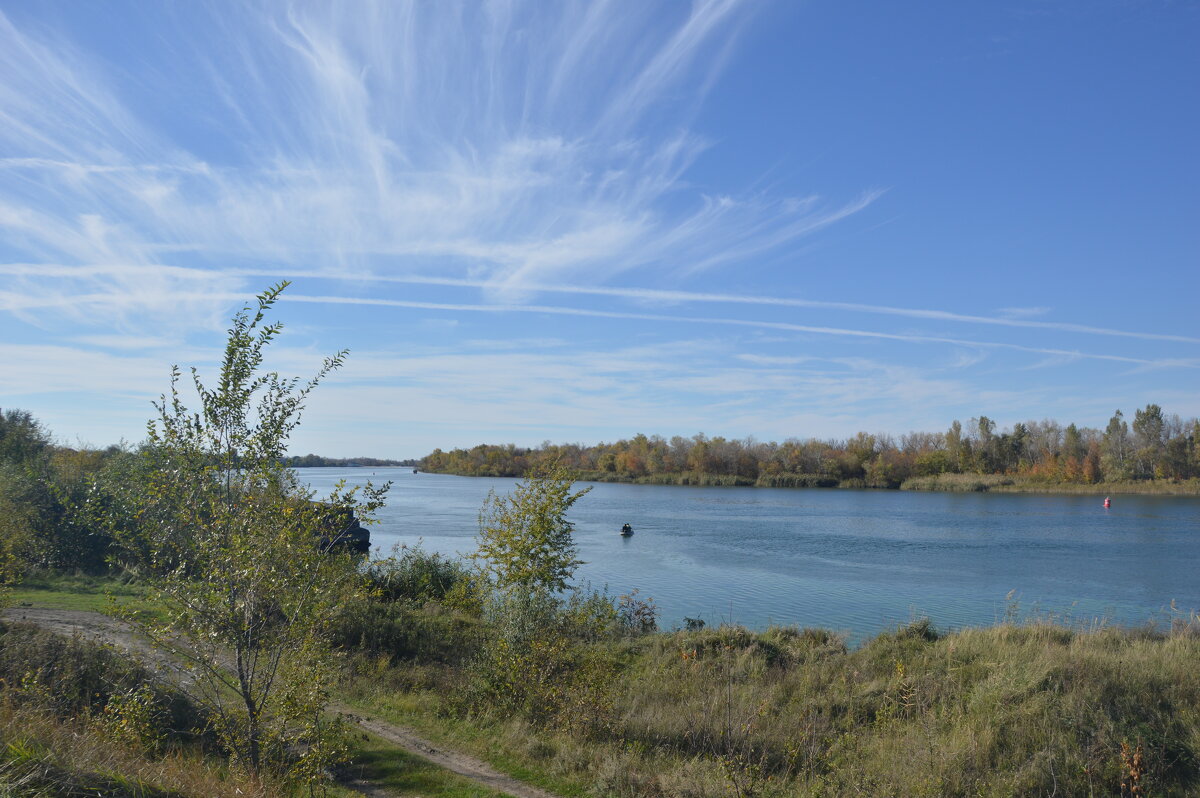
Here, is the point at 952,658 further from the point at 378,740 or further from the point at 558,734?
the point at 378,740

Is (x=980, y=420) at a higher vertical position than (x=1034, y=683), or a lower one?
higher

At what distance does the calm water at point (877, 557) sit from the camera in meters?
25.2

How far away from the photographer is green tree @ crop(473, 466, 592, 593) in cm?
1327

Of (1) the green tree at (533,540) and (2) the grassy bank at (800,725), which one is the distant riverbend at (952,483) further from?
(1) the green tree at (533,540)

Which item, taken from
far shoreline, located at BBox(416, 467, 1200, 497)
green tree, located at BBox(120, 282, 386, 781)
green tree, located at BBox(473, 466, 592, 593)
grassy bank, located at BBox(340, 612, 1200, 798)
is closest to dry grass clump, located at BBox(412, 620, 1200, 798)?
grassy bank, located at BBox(340, 612, 1200, 798)

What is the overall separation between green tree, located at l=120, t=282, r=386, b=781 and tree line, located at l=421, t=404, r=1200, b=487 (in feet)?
260

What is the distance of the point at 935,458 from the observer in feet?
364

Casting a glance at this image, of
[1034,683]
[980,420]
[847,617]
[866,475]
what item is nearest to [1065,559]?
[847,617]

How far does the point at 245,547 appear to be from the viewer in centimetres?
659

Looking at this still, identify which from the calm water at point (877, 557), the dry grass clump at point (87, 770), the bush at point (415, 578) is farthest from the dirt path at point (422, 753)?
the bush at point (415, 578)

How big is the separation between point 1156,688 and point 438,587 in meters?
19.0

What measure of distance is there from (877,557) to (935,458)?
8195 cm

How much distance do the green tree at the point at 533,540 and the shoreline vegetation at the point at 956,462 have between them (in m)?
63.0

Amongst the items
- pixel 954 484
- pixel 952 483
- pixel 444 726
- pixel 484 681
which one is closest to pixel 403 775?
pixel 444 726
